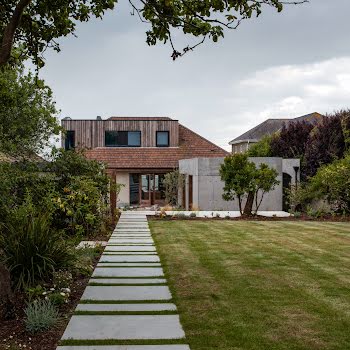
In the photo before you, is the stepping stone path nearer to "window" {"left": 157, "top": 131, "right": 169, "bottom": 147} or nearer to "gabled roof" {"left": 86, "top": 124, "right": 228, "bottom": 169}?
"gabled roof" {"left": 86, "top": 124, "right": 228, "bottom": 169}

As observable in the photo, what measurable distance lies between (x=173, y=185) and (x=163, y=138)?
7.73m

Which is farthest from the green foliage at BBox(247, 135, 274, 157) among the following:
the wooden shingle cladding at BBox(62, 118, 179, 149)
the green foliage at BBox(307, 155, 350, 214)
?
the green foliage at BBox(307, 155, 350, 214)

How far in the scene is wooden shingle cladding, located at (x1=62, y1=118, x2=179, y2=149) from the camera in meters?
34.4

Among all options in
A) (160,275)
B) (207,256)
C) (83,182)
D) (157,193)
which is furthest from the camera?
(157,193)

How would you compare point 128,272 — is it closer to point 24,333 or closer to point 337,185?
point 24,333

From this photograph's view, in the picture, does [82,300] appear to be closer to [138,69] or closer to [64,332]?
[64,332]

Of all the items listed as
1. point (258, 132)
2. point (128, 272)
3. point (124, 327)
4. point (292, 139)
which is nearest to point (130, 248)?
point (128, 272)

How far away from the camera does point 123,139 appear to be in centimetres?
3459

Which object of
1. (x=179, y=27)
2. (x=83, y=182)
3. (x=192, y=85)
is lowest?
(x=83, y=182)

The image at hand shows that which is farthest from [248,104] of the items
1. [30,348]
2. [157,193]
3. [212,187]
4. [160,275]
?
[30,348]

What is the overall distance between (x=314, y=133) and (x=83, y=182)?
1583 cm

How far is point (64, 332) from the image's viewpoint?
4.77 m

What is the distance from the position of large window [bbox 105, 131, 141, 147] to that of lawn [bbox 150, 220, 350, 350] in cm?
2169

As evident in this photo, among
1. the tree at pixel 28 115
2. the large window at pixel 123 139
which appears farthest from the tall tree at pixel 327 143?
the large window at pixel 123 139
